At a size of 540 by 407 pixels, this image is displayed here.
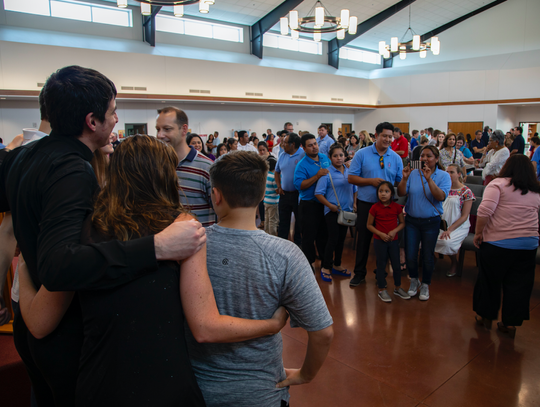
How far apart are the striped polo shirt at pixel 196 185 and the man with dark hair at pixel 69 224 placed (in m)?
1.24

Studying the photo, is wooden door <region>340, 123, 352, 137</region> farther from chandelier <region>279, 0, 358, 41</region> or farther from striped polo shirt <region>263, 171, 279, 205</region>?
striped polo shirt <region>263, 171, 279, 205</region>

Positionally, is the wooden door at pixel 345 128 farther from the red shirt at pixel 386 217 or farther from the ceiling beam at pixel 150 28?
the red shirt at pixel 386 217

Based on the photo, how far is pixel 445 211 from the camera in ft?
13.9

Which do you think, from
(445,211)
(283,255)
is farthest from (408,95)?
(283,255)

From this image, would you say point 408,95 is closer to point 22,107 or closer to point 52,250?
point 22,107

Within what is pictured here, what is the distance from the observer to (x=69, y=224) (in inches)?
36.3

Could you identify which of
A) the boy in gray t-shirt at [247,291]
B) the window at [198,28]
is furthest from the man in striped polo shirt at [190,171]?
the window at [198,28]

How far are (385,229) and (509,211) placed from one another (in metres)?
1.13

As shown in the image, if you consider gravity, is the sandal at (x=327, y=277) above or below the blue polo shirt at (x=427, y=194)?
below

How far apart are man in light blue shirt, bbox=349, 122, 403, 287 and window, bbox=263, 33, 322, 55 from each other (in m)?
13.1

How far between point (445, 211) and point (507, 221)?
138 centimetres

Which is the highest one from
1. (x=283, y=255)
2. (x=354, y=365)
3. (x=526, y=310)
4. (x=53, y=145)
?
(x=53, y=145)

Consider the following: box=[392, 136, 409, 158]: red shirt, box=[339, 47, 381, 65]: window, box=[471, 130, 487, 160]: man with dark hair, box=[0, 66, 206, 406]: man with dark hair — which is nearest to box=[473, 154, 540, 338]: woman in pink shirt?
box=[0, 66, 206, 406]: man with dark hair

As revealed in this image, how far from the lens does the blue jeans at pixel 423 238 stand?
143 inches
